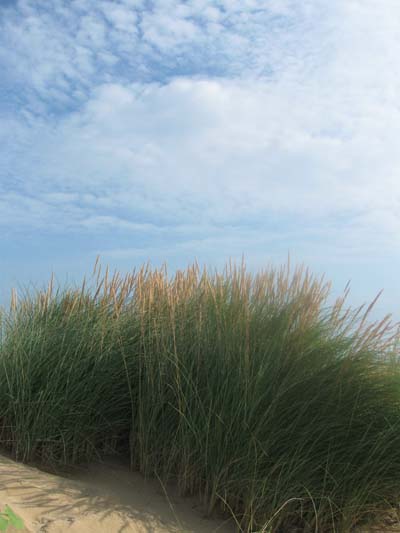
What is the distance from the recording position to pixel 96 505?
2982 millimetres

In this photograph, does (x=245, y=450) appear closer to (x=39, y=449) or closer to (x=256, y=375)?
(x=256, y=375)

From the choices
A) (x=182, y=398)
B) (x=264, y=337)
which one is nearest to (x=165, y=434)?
(x=182, y=398)

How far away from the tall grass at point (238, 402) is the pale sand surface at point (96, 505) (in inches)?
4.8

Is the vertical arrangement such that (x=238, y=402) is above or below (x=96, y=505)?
above

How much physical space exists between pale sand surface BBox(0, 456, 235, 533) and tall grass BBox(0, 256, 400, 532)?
0.12m

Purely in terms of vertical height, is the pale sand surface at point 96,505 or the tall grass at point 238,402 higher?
the tall grass at point 238,402

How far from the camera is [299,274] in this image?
404cm

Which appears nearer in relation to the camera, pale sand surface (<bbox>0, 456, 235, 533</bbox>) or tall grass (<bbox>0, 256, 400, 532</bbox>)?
pale sand surface (<bbox>0, 456, 235, 533</bbox>)

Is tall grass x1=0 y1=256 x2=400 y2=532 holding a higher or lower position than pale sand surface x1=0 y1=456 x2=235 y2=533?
higher

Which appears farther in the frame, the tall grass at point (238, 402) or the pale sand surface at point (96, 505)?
the tall grass at point (238, 402)

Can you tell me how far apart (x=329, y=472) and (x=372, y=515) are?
48 cm

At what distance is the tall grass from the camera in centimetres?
315

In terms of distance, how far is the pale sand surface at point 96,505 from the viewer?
276 centimetres

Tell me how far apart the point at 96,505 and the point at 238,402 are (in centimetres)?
100
